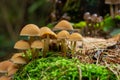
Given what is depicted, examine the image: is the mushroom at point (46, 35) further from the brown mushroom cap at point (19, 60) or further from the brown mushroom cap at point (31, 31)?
the brown mushroom cap at point (19, 60)

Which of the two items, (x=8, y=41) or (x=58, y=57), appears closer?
(x=58, y=57)

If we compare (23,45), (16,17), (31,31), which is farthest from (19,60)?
(16,17)

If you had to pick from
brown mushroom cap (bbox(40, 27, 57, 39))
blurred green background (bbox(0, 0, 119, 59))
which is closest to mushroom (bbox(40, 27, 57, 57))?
brown mushroom cap (bbox(40, 27, 57, 39))

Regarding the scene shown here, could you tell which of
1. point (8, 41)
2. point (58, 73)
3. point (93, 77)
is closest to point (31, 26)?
point (58, 73)

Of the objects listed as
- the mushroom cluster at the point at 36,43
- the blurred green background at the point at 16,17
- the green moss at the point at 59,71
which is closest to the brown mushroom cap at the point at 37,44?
the mushroom cluster at the point at 36,43

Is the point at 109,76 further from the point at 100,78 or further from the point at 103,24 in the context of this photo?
the point at 103,24

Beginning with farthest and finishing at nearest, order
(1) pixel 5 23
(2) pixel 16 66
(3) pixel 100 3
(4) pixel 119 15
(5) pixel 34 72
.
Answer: (1) pixel 5 23
(3) pixel 100 3
(4) pixel 119 15
(2) pixel 16 66
(5) pixel 34 72

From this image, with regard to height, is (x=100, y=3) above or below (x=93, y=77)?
above

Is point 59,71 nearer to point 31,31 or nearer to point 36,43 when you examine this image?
point 36,43
